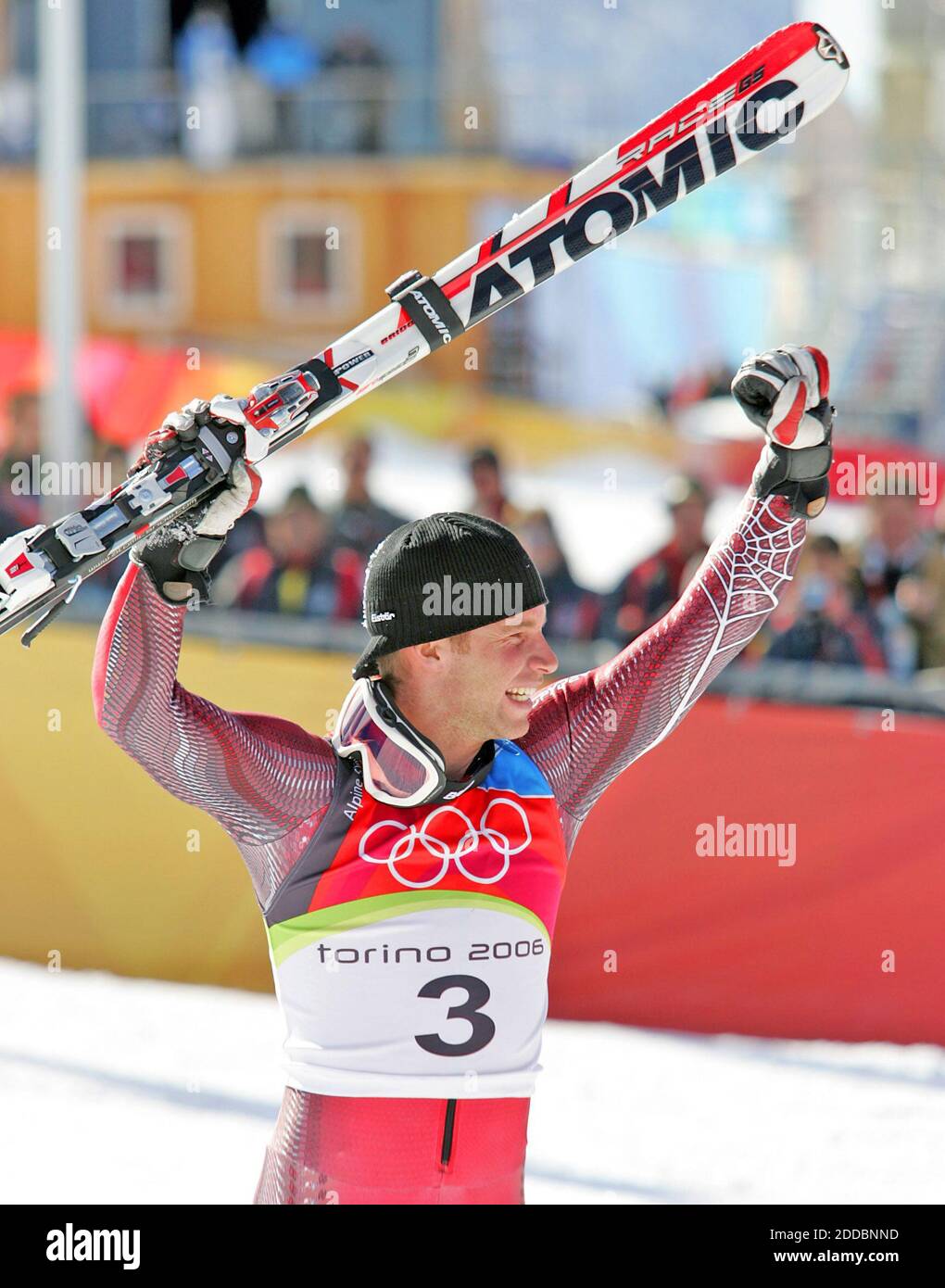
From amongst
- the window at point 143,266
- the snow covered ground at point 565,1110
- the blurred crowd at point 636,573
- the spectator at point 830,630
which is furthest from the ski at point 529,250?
the window at point 143,266

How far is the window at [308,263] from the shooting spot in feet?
71.8

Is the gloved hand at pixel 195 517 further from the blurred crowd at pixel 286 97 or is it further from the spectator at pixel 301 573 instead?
the blurred crowd at pixel 286 97

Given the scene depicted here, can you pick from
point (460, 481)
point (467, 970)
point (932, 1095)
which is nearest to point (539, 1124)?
point (932, 1095)

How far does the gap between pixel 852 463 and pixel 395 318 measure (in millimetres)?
7784

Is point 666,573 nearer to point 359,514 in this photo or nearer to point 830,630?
point 830,630

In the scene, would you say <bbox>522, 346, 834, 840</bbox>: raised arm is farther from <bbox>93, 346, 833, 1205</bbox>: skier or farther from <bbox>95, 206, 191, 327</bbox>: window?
<bbox>95, 206, 191, 327</bbox>: window

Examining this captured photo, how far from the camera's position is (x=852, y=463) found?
33.1ft

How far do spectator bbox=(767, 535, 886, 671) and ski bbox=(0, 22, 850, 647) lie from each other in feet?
12.2

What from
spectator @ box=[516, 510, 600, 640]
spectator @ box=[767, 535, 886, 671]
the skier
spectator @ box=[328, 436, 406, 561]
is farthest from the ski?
spectator @ box=[328, 436, 406, 561]

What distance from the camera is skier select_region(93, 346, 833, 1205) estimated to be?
2.42 meters

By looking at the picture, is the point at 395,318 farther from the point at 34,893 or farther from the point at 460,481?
the point at 460,481

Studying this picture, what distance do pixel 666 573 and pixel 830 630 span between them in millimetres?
754

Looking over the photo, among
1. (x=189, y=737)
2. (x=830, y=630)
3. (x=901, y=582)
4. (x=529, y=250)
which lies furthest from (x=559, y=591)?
(x=189, y=737)

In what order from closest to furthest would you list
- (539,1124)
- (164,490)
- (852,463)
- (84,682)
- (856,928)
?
(164,490), (539,1124), (856,928), (84,682), (852,463)
